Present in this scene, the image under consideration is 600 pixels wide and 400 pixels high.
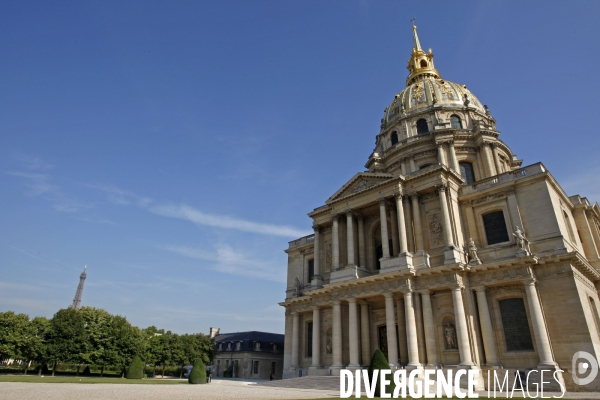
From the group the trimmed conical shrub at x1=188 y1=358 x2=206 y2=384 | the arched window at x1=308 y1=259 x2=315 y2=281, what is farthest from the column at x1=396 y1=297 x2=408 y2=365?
the trimmed conical shrub at x1=188 y1=358 x2=206 y2=384

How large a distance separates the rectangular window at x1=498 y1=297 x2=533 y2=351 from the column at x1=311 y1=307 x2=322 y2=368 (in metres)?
14.4

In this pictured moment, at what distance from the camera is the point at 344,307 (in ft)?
104

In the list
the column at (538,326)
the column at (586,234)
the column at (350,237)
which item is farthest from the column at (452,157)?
the column at (538,326)

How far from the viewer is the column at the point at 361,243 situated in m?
33.0

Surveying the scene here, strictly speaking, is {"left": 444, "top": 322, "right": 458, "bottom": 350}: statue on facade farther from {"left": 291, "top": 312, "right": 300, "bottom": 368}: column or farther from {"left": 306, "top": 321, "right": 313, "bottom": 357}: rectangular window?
{"left": 291, "top": 312, "right": 300, "bottom": 368}: column

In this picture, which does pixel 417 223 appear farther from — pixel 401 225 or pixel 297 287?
pixel 297 287

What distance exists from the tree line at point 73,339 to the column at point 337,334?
86.0ft

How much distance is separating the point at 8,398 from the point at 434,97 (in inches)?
1725

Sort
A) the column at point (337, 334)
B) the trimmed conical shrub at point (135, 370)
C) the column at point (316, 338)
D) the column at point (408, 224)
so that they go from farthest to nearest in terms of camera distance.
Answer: the trimmed conical shrub at point (135, 370) < the column at point (316, 338) < the column at point (408, 224) < the column at point (337, 334)

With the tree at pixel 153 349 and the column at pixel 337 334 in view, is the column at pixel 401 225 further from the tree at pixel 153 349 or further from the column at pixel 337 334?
the tree at pixel 153 349

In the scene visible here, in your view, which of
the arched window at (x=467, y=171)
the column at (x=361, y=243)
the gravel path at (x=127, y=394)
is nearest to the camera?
the gravel path at (x=127, y=394)

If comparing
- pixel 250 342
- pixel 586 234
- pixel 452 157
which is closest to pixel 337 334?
pixel 452 157

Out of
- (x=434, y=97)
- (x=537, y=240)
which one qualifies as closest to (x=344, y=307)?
(x=537, y=240)

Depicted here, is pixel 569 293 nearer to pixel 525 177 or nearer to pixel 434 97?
pixel 525 177
